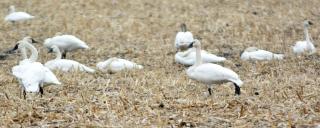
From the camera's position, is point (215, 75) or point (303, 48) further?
point (303, 48)

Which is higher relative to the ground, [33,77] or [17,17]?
[17,17]

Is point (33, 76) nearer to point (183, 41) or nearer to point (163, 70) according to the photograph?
point (163, 70)

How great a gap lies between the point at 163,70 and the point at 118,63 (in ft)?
2.83

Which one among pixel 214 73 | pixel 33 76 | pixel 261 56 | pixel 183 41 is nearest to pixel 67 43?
pixel 183 41

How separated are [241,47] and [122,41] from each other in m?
3.07

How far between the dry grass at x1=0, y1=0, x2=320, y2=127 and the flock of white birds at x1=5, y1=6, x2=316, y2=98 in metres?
0.22

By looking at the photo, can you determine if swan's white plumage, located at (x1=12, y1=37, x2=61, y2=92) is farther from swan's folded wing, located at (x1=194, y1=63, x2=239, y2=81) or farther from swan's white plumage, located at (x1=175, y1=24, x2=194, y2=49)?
swan's white plumage, located at (x1=175, y1=24, x2=194, y2=49)

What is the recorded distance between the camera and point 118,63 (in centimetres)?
1183

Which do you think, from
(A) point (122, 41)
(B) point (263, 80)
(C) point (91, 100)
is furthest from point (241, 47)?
(C) point (91, 100)

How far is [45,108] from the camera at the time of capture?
774cm

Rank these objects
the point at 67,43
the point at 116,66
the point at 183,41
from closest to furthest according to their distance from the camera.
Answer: the point at 116,66, the point at 67,43, the point at 183,41

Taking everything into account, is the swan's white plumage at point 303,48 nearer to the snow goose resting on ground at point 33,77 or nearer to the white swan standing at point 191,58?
the white swan standing at point 191,58

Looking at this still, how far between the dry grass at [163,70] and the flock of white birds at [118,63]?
22 cm

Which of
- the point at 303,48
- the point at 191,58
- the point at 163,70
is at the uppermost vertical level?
the point at 303,48
